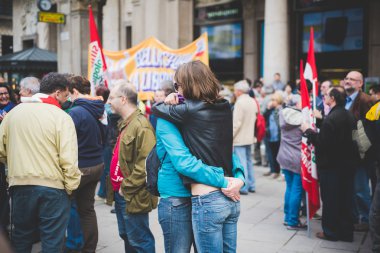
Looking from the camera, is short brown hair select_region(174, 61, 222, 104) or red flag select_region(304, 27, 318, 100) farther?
red flag select_region(304, 27, 318, 100)

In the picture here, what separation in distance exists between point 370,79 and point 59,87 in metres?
10.7

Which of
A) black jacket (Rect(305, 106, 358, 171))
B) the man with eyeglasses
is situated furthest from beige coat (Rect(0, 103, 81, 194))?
the man with eyeglasses

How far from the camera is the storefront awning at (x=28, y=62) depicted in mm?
18359

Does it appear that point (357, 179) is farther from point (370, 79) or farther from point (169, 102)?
point (370, 79)

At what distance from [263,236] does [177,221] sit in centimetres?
330

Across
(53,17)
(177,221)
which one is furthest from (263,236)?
(53,17)

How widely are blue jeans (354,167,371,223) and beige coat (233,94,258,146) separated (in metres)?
2.60

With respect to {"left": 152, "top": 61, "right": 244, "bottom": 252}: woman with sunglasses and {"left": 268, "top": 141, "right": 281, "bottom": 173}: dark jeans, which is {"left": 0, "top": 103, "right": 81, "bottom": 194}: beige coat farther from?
{"left": 268, "top": 141, "right": 281, "bottom": 173}: dark jeans

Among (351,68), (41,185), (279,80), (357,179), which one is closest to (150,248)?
(41,185)

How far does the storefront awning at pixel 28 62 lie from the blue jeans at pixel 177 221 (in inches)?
646

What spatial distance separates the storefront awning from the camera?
60.2 feet

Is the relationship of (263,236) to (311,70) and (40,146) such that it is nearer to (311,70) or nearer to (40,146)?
(311,70)

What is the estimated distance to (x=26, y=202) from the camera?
3.90 meters

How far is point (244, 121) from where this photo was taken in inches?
363
